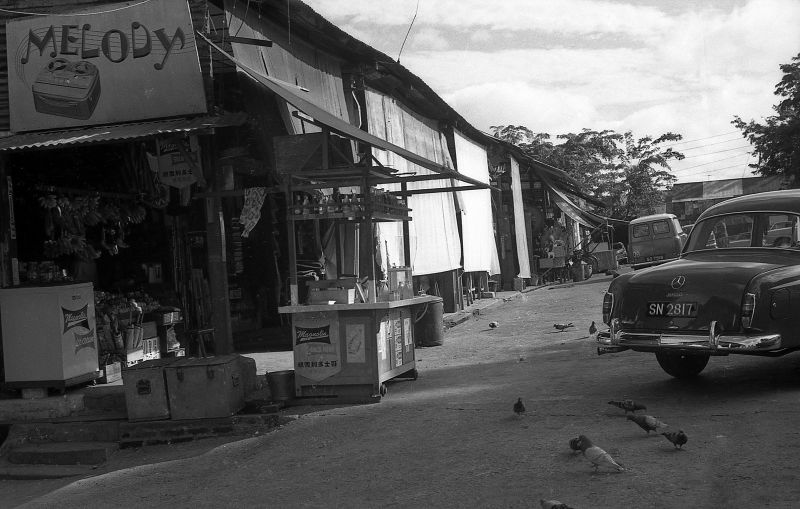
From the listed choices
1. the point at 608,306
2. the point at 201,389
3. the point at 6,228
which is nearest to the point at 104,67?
the point at 6,228

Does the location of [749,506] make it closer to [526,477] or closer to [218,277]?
[526,477]

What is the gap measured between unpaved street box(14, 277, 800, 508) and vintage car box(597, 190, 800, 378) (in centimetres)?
52

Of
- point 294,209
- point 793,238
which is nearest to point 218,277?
point 294,209

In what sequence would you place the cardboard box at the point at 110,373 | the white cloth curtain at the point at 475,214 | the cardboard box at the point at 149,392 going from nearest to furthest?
the cardboard box at the point at 149,392 < the cardboard box at the point at 110,373 < the white cloth curtain at the point at 475,214

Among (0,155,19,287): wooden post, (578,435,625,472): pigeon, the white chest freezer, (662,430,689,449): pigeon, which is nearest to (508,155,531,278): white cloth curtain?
(0,155,19,287): wooden post

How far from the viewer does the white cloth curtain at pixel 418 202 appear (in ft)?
47.7

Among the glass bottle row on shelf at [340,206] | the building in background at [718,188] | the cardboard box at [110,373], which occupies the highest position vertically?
the building in background at [718,188]

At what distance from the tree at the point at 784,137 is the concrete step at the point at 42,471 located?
3271 centimetres

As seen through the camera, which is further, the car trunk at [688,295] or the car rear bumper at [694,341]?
the car trunk at [688,295]

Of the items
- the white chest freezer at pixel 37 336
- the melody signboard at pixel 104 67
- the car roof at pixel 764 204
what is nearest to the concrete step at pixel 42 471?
the white chest freezer at pixel 37 336

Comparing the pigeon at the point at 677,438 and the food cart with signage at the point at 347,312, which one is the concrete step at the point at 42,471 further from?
the pigeon at the point at 677,438

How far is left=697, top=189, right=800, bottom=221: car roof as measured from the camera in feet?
26.7

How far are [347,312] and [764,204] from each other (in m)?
4.43

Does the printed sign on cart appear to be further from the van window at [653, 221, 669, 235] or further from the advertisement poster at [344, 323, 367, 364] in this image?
the van window at [653, 221, 669, 235]
